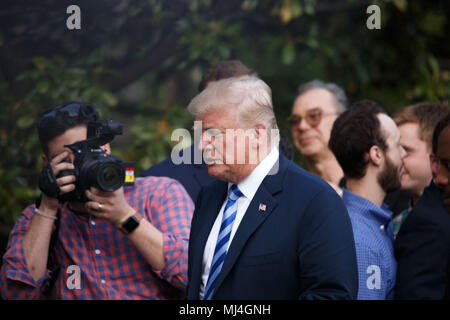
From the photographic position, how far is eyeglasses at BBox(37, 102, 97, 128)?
244cm

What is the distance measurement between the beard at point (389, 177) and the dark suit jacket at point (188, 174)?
88 centimetres

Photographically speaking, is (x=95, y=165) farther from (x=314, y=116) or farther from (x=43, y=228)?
(x=314, y=116)

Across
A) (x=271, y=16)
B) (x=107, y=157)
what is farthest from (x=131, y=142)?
(x=107, y=157)

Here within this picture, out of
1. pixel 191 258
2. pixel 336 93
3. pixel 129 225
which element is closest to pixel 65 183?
pixel 129 225

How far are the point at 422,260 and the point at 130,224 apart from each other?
102 cm

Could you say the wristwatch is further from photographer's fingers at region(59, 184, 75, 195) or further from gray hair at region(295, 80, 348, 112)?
gray hair at region(295, 80, 348, 112)

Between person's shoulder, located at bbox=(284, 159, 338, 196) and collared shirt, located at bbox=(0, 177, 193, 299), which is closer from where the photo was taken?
person's shoulder, located at bbox=(284, 159, 338, 196)

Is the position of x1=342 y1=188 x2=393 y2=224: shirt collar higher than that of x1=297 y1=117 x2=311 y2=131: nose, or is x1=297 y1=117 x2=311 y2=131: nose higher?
x1=297 y1=117 x2=311 y2=131: nose

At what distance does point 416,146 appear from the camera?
9.34 ft

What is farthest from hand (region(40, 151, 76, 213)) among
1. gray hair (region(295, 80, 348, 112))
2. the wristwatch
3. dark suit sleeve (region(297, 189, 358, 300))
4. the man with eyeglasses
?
gray hair (region(295, 80, 348, 112))

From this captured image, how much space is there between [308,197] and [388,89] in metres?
3.84

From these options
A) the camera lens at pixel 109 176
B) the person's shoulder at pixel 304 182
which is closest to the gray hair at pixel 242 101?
the person's shoulder at pixel 304 182

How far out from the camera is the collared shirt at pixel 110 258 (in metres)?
2.31

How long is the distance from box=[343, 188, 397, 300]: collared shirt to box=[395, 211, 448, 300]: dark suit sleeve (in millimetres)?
85
